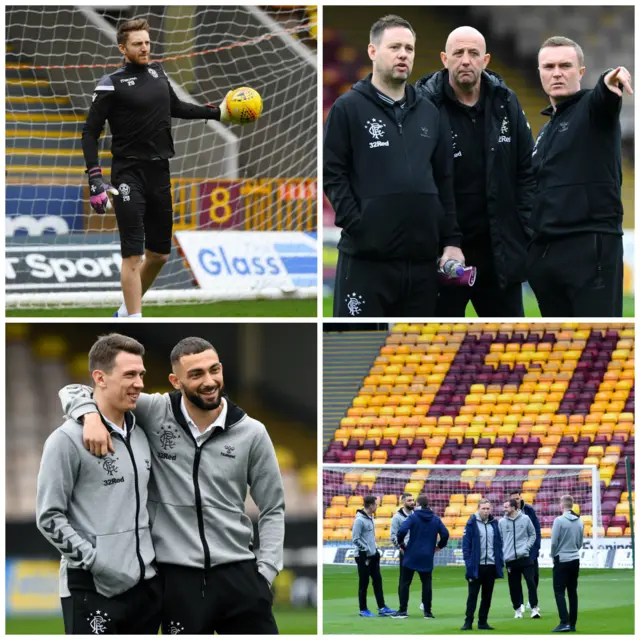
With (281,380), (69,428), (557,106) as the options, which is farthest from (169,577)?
(281,380)

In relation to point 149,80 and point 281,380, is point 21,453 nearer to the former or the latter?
point 281,380

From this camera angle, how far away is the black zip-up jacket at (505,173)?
5.92 meters

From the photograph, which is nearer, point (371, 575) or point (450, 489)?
point (371, 575)

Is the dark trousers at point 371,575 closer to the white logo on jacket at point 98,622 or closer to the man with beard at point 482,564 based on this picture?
the man with beard at point 482,564

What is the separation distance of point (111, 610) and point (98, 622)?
71 mm

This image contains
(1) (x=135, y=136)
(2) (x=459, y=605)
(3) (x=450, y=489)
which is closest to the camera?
(1) (x=135, y=136)

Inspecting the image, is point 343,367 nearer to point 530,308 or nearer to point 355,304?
point 530,308

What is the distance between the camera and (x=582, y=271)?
19.2 ft

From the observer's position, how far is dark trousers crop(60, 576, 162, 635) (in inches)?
190

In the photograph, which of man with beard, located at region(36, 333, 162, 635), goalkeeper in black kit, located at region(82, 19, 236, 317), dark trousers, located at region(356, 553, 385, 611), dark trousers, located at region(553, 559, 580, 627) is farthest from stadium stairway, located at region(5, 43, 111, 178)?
man with beard, located at region(36, 333, 162, 635)

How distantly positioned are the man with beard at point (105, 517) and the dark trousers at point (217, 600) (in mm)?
73

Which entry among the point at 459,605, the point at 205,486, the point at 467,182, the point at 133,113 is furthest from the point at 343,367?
the point at 205,486

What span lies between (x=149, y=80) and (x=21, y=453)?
643cm

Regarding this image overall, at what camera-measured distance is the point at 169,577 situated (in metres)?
4.98
